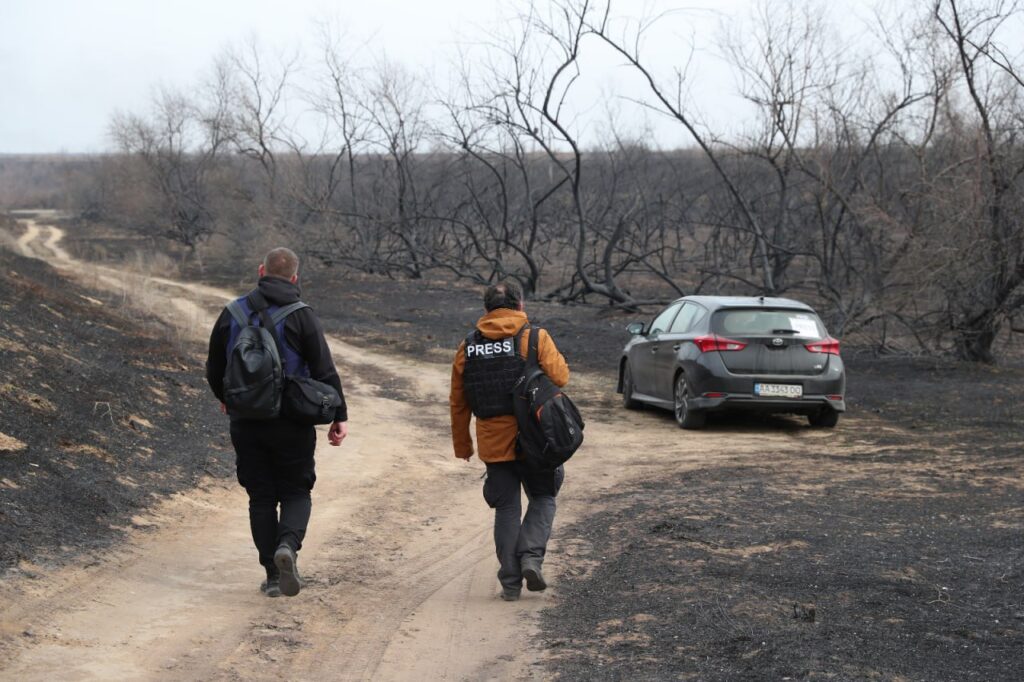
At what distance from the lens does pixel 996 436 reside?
12109mm

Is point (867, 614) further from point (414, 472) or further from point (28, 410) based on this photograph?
point (28, 410)

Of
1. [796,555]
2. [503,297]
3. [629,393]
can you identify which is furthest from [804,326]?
[503,297]

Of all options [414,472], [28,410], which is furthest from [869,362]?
[28,410]

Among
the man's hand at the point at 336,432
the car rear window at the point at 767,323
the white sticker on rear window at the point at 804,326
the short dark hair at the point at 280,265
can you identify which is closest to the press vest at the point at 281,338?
the short dark hair at the point at 280,265

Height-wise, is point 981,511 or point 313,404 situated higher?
point 313,404

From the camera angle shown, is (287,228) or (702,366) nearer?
(702,366)

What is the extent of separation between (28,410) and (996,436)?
930 cm

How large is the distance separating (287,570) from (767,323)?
787 centimetres

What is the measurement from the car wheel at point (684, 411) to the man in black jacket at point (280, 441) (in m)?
7.37

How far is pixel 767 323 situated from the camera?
493 inches

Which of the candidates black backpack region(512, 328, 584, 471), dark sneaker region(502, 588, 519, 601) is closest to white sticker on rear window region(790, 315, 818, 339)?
black backpack region(512, 328, 584, 471)

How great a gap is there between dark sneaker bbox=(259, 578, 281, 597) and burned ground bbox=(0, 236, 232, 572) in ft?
3.73

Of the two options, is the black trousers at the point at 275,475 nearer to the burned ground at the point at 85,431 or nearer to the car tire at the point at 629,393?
the burned ground at the point at 85,431

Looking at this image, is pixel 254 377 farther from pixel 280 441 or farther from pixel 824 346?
pixel 824 346
